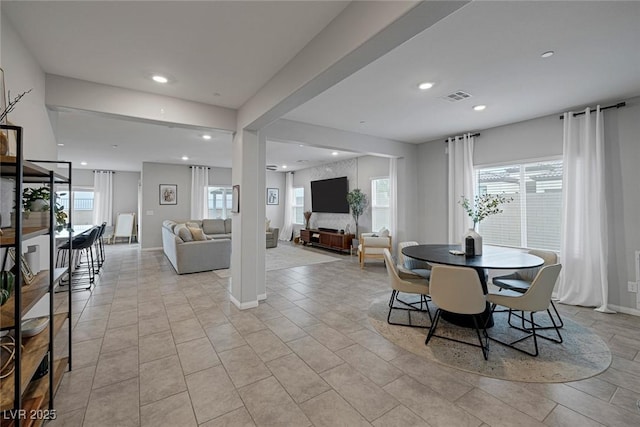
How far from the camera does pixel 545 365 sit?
231cm

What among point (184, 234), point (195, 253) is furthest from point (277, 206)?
point (195, 253)

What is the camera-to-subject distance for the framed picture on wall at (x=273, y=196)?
1078 cm

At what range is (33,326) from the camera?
187 centimetres

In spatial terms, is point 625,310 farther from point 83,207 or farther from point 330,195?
point 83,207

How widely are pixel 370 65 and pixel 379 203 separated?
15.5 ft

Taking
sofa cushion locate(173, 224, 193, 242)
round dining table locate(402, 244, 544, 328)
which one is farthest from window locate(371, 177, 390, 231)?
sofa cushion locate(173, 224, 193, 242)

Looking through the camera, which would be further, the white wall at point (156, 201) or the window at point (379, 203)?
the white wall at point (156, 201)

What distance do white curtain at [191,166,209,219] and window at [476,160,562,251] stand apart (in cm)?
795

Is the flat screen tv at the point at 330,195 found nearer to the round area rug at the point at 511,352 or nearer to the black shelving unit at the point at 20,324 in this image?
the round area rug at the point at 511,352

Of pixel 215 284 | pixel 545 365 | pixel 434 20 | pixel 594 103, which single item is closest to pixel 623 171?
pixel 594 103

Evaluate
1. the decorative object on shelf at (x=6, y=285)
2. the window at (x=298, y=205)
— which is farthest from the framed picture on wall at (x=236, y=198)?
the window at (x=298, y=205)

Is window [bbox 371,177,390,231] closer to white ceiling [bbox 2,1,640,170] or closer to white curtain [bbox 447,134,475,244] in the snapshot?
white curtain [bbox 447,134,475,244]

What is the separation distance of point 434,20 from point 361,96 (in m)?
1.96

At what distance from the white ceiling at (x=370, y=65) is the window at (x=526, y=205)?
35.9 inches
